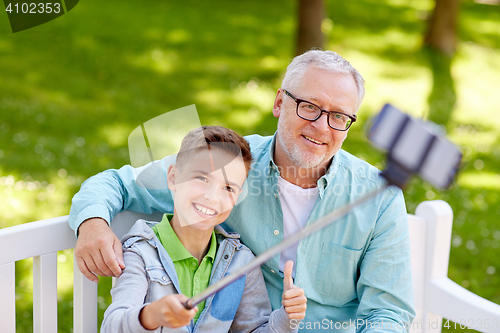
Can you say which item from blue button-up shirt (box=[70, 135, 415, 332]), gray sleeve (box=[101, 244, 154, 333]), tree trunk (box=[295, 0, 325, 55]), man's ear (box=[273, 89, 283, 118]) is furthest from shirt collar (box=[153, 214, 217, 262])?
tree trunk (box=[295, 0, 325, 55])

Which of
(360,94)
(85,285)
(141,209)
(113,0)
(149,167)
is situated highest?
(360,94)

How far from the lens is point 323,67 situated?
2291 mm

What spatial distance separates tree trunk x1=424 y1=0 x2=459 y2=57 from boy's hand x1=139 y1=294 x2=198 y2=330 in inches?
361

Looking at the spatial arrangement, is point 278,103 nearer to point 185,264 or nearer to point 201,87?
point 185,264

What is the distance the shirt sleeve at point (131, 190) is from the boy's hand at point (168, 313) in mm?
608

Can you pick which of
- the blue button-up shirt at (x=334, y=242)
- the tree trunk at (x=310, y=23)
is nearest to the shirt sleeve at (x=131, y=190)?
the blue button-up shirt at (x=334, y=242)

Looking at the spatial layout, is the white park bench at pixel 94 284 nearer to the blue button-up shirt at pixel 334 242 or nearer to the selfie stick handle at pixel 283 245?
the blue button-up shirt at pixel 334 242

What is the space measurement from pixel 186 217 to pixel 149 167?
0.36 metres

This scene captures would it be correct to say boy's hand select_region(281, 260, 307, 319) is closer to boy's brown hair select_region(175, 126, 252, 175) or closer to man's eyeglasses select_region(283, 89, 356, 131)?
boy's brown hair select_region(175, 126, 252, 175)

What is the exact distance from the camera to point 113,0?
33.3 feet

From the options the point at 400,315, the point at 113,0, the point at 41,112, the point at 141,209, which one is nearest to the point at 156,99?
the point at 41,112

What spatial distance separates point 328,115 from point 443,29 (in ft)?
27.7

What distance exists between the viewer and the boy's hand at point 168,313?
4.63ft

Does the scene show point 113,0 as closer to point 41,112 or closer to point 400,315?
point 41,112
